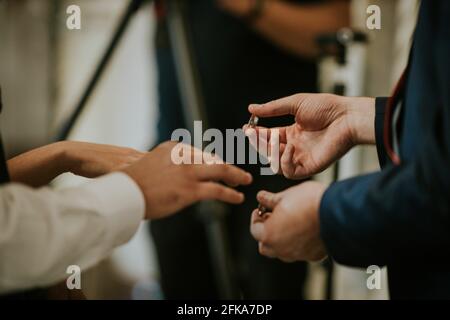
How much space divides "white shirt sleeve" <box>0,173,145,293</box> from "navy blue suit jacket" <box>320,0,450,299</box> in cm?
20

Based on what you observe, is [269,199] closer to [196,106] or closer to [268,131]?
[268,131]

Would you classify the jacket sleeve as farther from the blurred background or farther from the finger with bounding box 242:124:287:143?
the blurred background

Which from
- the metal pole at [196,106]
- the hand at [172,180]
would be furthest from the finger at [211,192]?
the metal pole at [196,106]

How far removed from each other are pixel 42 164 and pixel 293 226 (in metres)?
0.29

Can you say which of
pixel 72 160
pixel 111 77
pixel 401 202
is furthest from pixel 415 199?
pixel 111 77

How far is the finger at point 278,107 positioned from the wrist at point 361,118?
70 millimetres

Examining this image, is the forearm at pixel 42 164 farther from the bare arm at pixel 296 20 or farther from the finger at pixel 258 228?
the bare arm at pixel 296 20

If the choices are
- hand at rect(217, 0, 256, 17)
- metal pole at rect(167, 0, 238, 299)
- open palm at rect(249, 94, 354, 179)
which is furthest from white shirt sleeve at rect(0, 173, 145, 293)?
hand at rect(217, 0, 256, 17)

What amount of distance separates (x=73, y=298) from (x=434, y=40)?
1.54 ft

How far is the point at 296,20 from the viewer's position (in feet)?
3.96

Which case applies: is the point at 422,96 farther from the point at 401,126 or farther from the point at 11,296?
the point at 11,296

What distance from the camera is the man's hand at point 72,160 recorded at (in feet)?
2.11

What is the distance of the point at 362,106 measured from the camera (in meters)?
0.70

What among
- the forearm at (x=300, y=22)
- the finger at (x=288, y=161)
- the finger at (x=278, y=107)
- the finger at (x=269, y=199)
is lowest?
the finger at (x=269, y=199)
